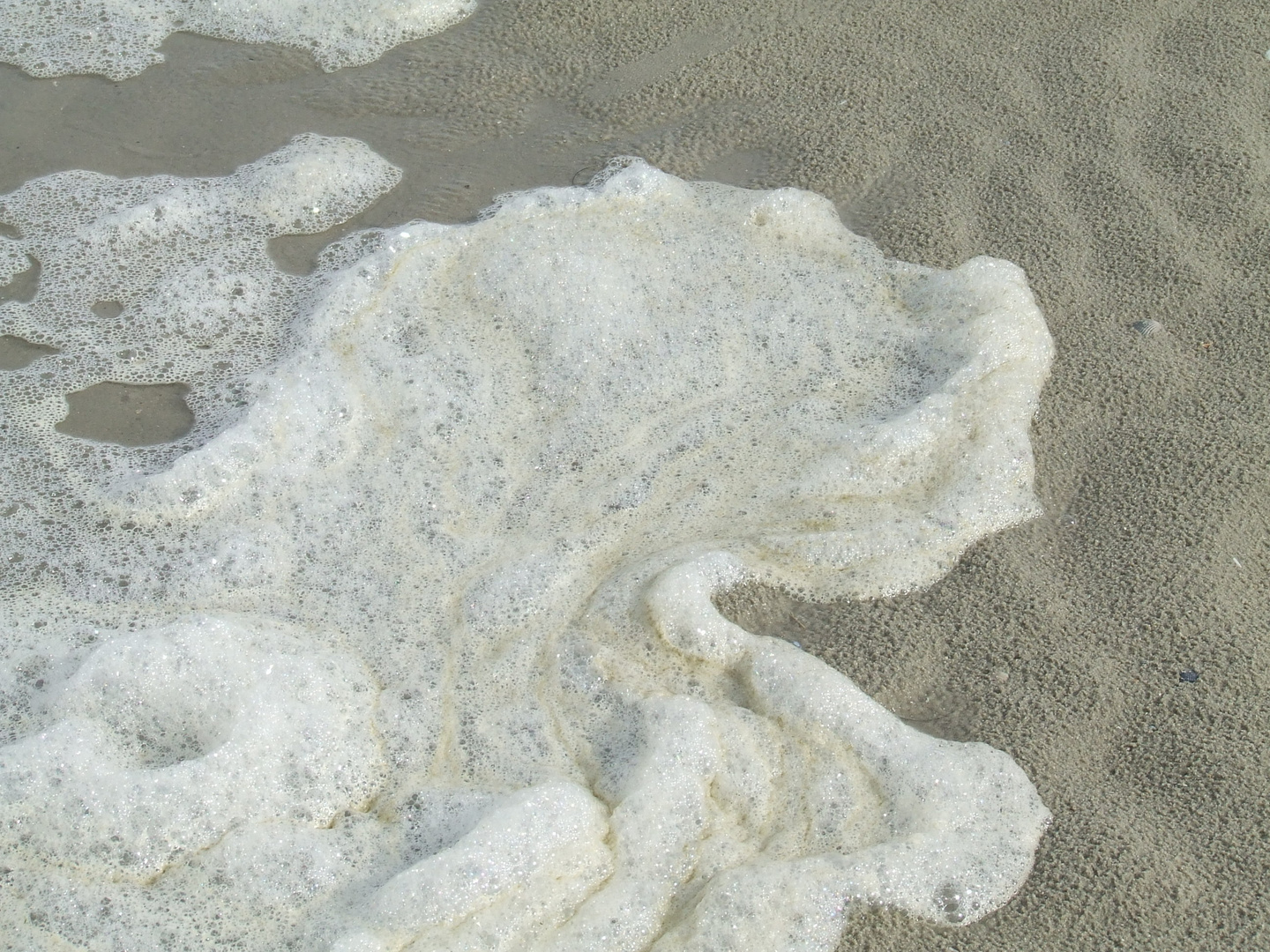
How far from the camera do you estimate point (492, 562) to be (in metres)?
2.18

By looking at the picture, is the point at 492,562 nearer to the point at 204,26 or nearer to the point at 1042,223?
the point at 1042,223

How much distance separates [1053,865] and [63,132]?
108 inches

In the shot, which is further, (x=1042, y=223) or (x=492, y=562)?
(x=1042, y=223)

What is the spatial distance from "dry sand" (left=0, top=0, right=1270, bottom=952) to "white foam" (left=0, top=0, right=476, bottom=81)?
7 cm

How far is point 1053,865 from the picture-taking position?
69.4 inches

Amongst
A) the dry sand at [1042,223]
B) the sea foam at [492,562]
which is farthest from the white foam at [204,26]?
the sea foam at [492,562]

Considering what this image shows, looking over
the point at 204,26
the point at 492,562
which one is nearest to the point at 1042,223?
the point at 492,562

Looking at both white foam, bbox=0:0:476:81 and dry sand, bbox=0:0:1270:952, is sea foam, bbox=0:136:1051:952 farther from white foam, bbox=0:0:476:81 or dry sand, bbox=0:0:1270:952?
white foam, bbox=0:0:476:81

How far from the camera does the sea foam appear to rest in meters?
1.75

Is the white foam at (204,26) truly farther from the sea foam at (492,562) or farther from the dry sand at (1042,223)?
the sea foam at (492,562)

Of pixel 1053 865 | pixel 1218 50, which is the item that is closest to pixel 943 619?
pixel 1053 865

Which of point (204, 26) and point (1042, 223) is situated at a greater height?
point (204, 26)

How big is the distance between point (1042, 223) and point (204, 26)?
2.25 m

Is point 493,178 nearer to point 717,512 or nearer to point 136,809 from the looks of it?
point 717,512
